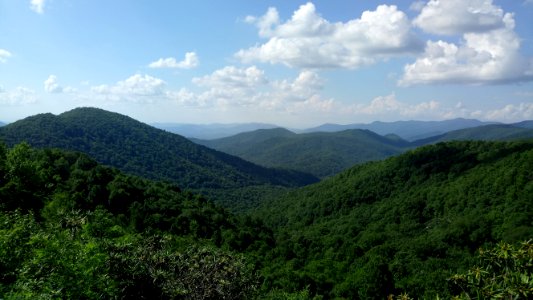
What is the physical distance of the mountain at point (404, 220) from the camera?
4653 centimetres

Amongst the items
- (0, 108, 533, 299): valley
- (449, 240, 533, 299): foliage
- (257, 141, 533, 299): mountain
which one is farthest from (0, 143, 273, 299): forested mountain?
(257, 141, 533, 299): mountain

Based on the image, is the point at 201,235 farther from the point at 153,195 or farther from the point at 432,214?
the point at 432,214

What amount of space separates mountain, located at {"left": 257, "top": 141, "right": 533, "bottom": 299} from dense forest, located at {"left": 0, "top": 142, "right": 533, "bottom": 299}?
32 centimetres

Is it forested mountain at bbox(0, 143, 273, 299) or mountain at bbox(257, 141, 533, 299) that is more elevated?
forested mountain at bbox(0, 143, 273, 299)

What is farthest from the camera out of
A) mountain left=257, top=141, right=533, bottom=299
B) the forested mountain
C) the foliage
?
mountain left=257, top=141, right=533, bottom=299

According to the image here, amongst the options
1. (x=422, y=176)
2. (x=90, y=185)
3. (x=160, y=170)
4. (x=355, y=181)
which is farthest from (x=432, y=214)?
(x=160, y=170)

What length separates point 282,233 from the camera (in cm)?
8644

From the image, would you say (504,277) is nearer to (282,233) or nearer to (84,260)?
(84,260)

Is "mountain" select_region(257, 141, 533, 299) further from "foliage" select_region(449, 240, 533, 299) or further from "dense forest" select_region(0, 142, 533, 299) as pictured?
"foliage" select_region(449, 240, 533, 299)

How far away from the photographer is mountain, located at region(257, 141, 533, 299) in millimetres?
46531

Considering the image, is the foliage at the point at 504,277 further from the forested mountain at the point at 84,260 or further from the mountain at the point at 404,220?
the forested mountain at the point at 84,260

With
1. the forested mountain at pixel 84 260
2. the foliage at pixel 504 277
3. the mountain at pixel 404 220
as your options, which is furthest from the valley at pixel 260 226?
the foliage at pixel 504 277

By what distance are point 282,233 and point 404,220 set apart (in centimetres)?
3530

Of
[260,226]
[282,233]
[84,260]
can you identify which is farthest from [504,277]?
[282,233]
